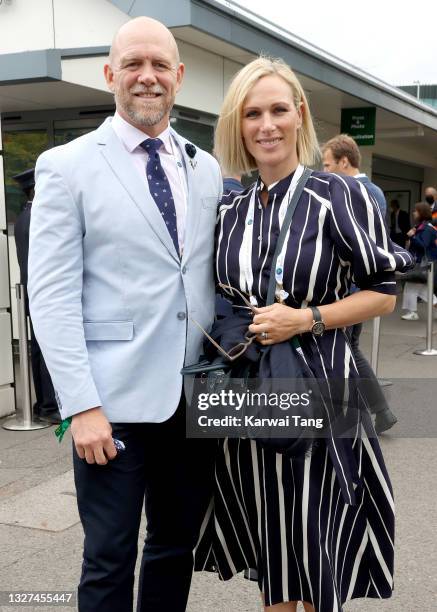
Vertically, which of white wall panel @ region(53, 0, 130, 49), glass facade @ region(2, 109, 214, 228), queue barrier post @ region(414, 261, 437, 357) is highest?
white wall panel @ region(53, 0, 130, 49)

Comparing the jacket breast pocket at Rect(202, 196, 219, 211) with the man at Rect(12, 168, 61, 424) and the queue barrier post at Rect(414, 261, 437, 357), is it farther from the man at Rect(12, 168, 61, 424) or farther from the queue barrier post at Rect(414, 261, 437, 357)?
the queue barrier post at Rect(414, 261, 437, 357)

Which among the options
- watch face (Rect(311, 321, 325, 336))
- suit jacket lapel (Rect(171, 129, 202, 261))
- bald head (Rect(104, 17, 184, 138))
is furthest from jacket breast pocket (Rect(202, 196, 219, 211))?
watch face (Rect(311, 321, 325, 336))

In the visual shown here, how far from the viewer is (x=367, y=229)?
2.02m

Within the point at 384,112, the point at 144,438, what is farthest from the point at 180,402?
the point at 384,112

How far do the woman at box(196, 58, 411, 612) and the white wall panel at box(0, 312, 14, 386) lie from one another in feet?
12.3

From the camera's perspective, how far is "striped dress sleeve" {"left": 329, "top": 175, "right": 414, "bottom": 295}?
1986mm

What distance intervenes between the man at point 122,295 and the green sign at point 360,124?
35.5ft

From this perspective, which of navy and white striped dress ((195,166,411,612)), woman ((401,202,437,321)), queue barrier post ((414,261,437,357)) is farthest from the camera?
woman ((401,202,437,321))

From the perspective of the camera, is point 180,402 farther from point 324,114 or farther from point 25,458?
point 324,114

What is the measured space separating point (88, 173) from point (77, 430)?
0.74m

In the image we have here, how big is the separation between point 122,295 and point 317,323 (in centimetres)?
58

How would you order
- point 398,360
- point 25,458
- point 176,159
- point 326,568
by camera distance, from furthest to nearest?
1. point 398,360
2. point 25,458
3. point 176,159
4. point 326,568

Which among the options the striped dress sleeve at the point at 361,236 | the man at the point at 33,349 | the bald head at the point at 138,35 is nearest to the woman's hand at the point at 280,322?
the striped dress sleeve at the point at 361,236

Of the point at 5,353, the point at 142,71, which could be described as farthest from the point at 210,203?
the point at 5,353
